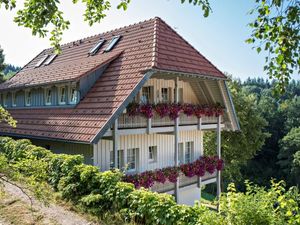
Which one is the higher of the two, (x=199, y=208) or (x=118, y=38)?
(x=118, y=38)

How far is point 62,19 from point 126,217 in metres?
5.09

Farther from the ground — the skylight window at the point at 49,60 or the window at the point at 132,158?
the skylight window at the point at 49,60

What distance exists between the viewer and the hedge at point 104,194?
6.09 meters

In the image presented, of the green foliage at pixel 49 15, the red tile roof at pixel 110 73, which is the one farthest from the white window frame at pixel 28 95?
the green foliage at pixel 49 15

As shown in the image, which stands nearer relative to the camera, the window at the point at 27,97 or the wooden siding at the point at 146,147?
the wooden siding at the point at 146,147

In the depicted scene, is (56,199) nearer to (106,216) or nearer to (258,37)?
(106,216)

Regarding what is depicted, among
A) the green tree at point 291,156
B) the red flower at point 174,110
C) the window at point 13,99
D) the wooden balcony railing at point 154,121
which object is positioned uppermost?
the window at point 13,99

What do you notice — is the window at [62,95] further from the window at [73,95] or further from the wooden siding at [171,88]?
the wooden siding at [171,88]

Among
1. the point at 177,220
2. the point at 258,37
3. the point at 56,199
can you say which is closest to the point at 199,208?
the point at 177,220

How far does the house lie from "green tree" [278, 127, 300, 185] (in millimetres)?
30403

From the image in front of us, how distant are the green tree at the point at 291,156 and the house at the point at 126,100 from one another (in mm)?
30403

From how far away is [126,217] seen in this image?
8.27 metres

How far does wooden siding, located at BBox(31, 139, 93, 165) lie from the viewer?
13984mm

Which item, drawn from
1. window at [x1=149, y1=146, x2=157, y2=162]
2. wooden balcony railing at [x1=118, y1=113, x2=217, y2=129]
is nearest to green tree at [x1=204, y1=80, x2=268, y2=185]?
wooden balcony railing at [x1=118, y1=113, x2=217, y2=129]
